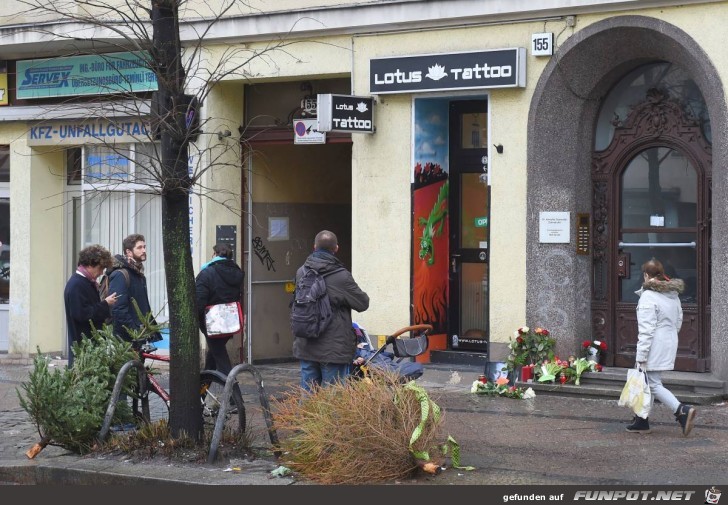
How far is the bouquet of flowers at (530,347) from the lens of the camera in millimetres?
12695

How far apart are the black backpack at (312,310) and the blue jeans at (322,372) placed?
11.0 inches

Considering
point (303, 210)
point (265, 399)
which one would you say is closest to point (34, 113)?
point (303, 210)

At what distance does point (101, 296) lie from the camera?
1126cm

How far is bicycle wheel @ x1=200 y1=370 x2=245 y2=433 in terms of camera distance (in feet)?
30.4

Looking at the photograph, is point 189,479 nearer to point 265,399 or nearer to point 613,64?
point 265,399

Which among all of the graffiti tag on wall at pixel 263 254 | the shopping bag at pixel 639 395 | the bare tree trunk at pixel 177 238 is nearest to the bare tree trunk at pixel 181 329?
the bare tree trunk at pixel 177 238

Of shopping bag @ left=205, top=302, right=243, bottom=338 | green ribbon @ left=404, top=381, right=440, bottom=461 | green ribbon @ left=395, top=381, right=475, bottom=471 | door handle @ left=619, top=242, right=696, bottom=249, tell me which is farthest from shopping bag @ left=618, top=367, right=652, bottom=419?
shopping bag @ left=205, top=302, right=243, bottom=338

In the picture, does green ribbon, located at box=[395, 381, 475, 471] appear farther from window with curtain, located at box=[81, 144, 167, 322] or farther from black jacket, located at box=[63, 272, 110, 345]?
window with curtain, located at box=[81, 144, 167, 322]

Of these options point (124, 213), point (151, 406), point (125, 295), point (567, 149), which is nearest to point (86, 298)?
point (125, 295)

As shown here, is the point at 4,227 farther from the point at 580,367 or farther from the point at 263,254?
the point at 580,367

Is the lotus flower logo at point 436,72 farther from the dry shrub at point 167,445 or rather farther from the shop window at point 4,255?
the shop window at point 4,255

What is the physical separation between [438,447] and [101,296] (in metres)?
4.29

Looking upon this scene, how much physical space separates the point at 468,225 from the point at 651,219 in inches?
90.9

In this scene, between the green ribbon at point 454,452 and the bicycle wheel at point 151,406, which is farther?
the bicycle wheel at point 151,406
